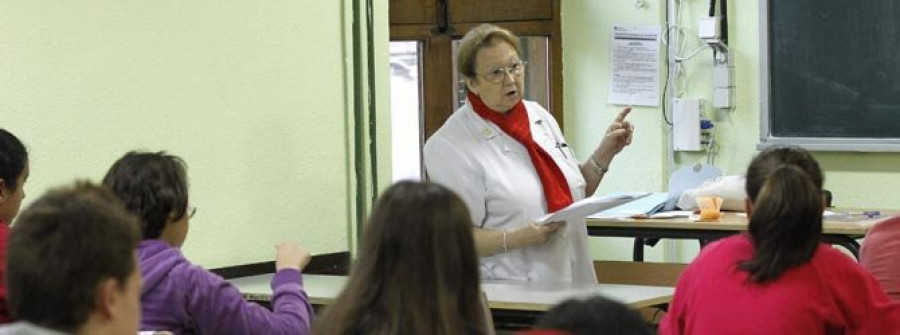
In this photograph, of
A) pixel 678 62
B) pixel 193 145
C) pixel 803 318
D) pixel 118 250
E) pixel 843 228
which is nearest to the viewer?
pixel 118 250

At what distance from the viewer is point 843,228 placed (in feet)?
16.8

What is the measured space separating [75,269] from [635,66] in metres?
5.26

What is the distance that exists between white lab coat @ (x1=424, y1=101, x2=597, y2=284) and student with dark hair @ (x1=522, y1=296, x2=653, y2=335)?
2473mm

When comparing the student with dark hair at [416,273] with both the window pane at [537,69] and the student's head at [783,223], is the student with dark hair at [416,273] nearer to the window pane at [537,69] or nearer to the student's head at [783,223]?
the student's head at [783,223]

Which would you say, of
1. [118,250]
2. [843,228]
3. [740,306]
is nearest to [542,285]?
[740,306]

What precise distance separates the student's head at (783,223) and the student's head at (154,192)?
3.59 ft

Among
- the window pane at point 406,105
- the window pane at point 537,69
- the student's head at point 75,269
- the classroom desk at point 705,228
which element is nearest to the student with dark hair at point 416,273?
the student's head at point 75,269

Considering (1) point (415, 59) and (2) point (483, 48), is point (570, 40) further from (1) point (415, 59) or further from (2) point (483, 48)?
(2) point (483, 48)

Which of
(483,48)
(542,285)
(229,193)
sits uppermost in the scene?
(483,48)

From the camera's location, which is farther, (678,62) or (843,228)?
(678,62)

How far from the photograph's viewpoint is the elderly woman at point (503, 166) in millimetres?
3896

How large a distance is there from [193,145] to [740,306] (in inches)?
68.0

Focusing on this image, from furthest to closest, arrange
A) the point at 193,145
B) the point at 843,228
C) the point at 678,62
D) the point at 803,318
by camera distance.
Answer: the point at 678,62 < the point at 843,228 < the point at 193,145 < the point at 803,318

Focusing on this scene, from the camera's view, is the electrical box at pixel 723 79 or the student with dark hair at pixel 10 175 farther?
the electrical box at pixel 723 79
